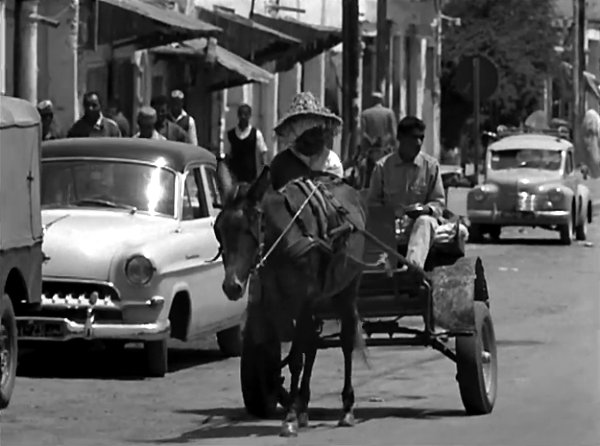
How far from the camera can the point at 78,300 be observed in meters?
14.5

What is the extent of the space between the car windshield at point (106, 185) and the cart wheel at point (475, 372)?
11.4ft

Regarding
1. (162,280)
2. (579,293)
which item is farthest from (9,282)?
(579,293)

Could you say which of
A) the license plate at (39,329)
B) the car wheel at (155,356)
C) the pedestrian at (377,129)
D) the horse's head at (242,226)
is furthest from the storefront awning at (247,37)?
the horse's head at (242,226)

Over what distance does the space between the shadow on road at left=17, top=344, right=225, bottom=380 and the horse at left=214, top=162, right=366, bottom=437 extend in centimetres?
317

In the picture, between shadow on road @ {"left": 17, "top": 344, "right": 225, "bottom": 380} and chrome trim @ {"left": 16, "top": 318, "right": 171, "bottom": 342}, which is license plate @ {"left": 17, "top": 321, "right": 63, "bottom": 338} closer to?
chrome trim @ {"left": 16, "top": 318, "right": 171, "bottom": 342}

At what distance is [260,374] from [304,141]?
4.75 feet

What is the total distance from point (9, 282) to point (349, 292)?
101 inches

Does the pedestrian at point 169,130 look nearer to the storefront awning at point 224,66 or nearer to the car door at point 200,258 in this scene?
the car door at point 200,258

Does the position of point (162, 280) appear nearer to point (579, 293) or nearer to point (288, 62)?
point (579, 293)

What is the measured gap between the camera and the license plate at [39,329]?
47.1 ft

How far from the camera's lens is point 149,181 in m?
15.6

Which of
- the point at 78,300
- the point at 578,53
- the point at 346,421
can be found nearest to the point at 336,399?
the point at 346,421

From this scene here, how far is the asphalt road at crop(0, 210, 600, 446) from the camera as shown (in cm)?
1177

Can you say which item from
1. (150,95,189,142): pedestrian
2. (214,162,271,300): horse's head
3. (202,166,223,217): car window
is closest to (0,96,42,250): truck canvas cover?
(202,166,223,217): car window
